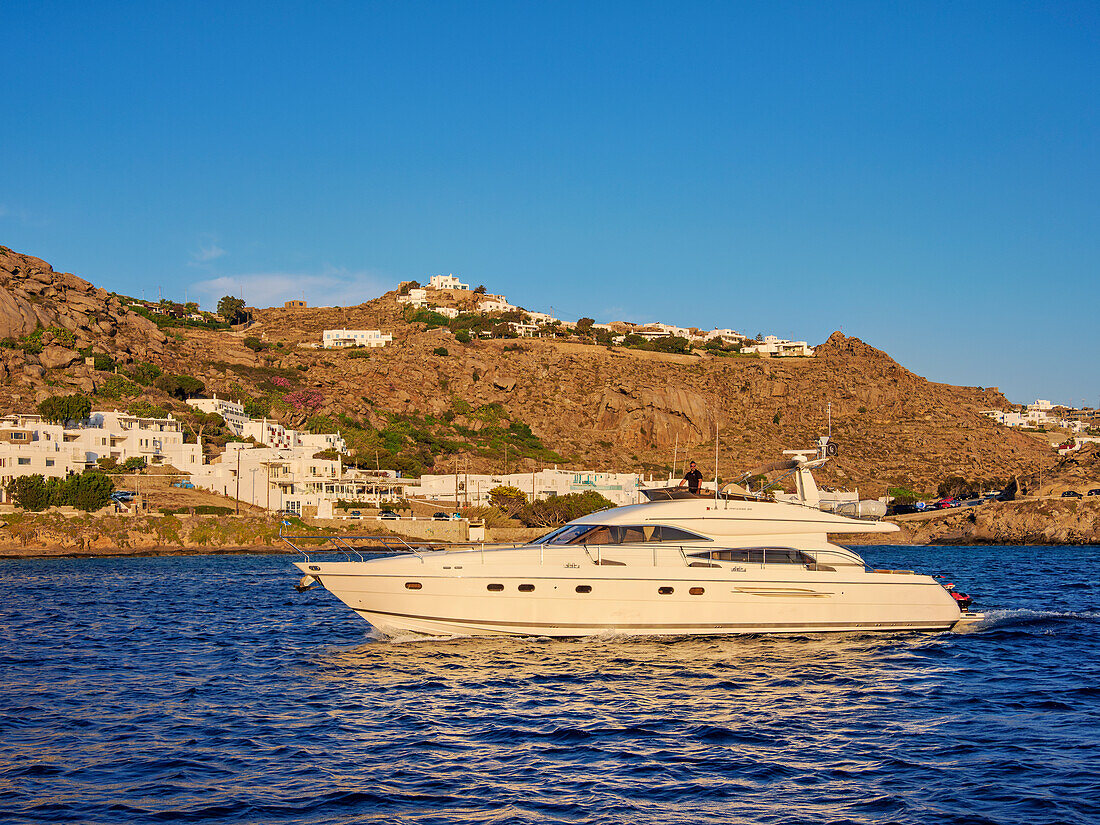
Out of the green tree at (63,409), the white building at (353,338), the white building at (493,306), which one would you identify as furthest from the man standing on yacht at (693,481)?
the white building at (493,306)

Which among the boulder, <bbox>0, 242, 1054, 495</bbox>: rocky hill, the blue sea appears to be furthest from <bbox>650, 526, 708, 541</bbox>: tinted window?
the boulder

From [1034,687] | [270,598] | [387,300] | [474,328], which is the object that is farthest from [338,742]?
[387,300]

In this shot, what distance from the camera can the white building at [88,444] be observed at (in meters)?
70.8

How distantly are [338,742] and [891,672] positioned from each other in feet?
33.4

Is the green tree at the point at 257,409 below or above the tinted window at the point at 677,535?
above

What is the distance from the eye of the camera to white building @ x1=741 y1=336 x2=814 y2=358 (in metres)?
176

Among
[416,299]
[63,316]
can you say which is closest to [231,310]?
[416,299]

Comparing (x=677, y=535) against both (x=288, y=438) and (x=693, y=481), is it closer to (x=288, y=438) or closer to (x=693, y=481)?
(x=693, y=481)

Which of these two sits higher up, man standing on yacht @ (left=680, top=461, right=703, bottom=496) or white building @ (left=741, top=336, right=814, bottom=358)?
white building @ (left=741, top=336, right=814, bottom=358)

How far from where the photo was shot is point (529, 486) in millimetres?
88312

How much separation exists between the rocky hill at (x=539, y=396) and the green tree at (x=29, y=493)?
2776 centimetres

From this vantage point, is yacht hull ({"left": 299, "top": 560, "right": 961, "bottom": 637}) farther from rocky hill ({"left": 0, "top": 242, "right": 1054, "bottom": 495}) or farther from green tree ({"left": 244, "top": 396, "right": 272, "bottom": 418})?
green tree ({"left": 244, "top": 396, "right": 272, "bottom": 418})

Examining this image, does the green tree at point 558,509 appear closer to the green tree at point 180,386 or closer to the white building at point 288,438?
the white building at point 288,438

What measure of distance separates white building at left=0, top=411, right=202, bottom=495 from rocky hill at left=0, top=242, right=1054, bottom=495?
418 inches
